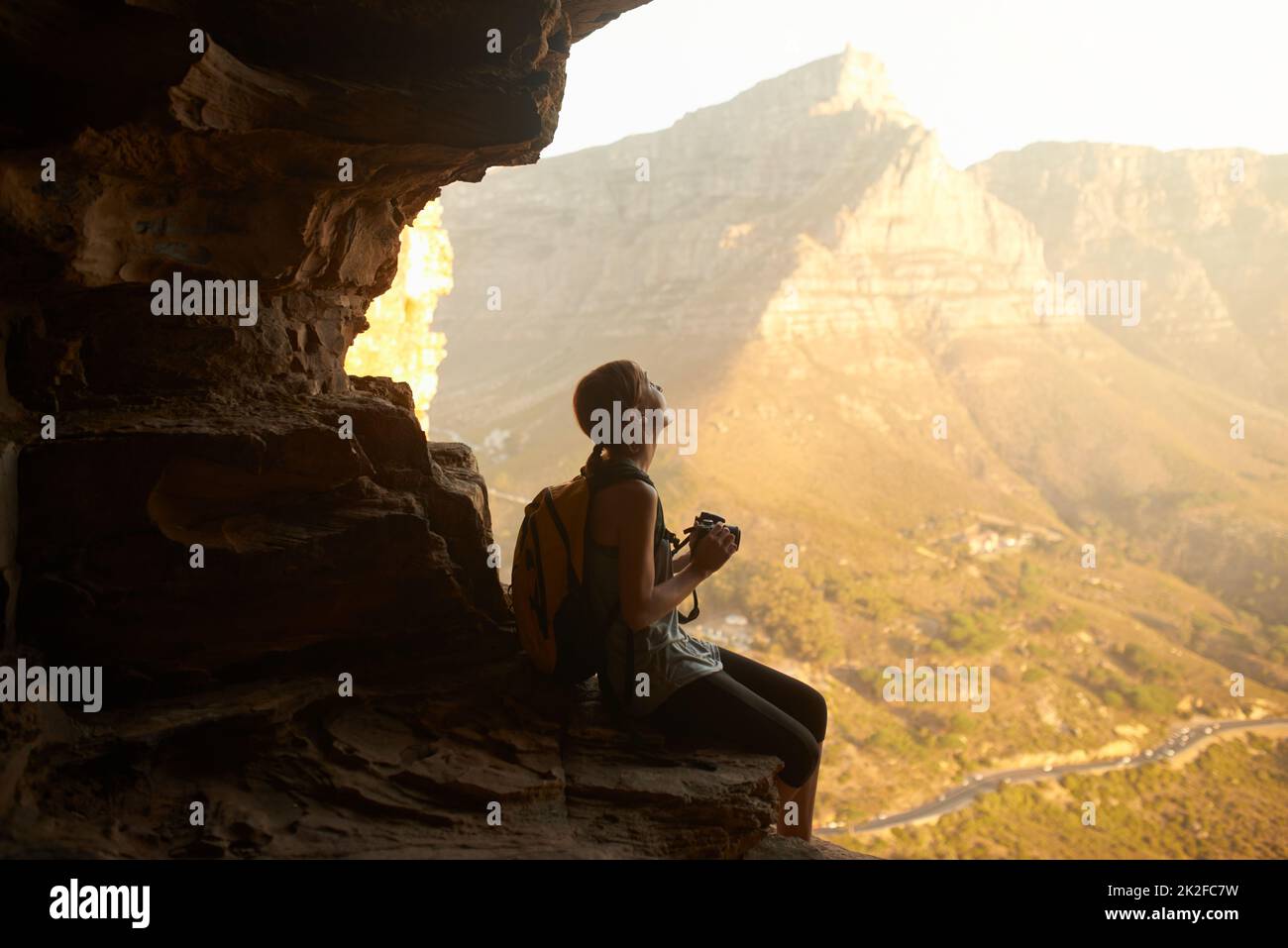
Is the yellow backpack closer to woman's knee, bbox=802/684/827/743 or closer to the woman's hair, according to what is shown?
the woman's hair

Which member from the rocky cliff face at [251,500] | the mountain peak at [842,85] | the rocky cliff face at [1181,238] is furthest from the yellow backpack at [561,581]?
the mountain peak at [842,85]

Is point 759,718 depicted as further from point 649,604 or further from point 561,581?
point 561,581

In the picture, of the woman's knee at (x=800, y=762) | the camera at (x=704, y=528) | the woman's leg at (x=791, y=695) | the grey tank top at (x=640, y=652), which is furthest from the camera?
the woman's leg at (x=791, y=695)

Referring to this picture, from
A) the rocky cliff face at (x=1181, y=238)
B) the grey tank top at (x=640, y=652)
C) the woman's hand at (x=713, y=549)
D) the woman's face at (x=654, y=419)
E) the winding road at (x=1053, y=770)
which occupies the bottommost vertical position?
the winding road at (x=1053, y=770)

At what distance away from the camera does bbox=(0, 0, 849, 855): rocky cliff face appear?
12.6 feet

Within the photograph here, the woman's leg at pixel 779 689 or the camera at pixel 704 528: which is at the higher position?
the camera at pixel 704 528

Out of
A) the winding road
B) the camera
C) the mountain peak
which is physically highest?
the mountain peak

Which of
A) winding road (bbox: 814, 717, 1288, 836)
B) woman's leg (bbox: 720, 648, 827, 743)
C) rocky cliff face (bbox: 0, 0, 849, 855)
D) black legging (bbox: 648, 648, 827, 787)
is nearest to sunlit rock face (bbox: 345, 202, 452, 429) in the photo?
winding road (bbox: 814, 717, 1288, 836)

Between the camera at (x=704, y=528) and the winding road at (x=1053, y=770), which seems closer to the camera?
the camera at (x=704, y=528)

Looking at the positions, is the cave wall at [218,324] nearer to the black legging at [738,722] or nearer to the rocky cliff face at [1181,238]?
the black legging at [738,722]

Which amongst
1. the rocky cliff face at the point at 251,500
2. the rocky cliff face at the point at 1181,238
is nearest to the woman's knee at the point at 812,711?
the rocky cliff face at the point at 251,500

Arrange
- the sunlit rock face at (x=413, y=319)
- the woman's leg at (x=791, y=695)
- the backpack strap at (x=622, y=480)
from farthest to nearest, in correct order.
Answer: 1. the sunlit rock face at (x=413, y=319)
2. the woman's leg at (x=791, y=695)
3. the backpack strap at (x=622, y=480)

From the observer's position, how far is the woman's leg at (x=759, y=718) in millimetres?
4191
